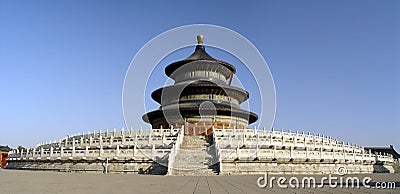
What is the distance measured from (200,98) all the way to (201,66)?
5.77 metres

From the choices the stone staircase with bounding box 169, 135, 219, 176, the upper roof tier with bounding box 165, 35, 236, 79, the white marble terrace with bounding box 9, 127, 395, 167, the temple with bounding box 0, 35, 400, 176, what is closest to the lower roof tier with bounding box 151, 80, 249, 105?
the upper roof tier with bounding box 165, 35, 236, 79

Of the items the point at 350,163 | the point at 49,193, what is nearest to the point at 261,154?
the point at 350,163

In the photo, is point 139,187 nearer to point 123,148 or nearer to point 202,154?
point 202,154

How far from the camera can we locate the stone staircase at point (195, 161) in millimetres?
18250

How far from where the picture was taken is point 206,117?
3856cm

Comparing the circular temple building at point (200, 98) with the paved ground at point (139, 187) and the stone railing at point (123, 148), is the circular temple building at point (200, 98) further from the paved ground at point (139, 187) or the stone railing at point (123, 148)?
the paved ground at point (139, 187)

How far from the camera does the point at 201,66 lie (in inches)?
1768

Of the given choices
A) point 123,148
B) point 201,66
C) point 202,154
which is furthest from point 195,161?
point 201,66

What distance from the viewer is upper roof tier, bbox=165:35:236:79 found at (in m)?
44.8

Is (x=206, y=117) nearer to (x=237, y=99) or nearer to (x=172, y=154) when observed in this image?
(x=237, y=99)

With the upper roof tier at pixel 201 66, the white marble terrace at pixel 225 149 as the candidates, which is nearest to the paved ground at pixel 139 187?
the white marble terrace at pixel 225 149

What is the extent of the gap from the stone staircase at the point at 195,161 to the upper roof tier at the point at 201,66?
73.2 ft

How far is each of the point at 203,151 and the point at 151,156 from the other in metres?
3.42

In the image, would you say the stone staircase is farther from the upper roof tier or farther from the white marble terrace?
the upper roof tier
